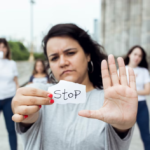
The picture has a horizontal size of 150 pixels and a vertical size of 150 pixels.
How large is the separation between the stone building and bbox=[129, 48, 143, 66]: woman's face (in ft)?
20.6

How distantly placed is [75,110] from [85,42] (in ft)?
1.86

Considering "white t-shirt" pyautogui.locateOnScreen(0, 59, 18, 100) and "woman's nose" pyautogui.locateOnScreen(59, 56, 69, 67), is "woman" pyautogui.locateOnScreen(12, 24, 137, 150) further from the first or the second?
"white t-shirt" pyautogui.locateOnScreen(0, 59, 18, 100)

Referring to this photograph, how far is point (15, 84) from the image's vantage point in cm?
301

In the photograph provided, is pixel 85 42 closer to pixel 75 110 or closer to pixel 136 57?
pixel 75 110

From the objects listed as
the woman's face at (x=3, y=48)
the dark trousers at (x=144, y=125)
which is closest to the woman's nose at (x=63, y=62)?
the dark trousers at (x=144, y=125)

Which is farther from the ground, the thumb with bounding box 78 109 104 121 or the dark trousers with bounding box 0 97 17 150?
the thumb with bounding box 78 109 104 121

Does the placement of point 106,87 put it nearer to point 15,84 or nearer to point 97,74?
point 97,74

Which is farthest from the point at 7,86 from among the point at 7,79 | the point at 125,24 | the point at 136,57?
the point at 125,24

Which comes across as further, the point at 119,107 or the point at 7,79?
the point at 7,79

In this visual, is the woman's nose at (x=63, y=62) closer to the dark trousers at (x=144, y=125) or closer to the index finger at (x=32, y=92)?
the index finger at (x=32, y=92)

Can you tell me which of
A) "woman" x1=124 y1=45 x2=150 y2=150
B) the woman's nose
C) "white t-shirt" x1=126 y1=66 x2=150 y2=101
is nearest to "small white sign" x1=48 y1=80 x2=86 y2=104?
the woman's nose

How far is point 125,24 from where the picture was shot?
13438 millimetres

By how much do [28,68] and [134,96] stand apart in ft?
53.9

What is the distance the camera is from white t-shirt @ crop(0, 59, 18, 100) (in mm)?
2734
